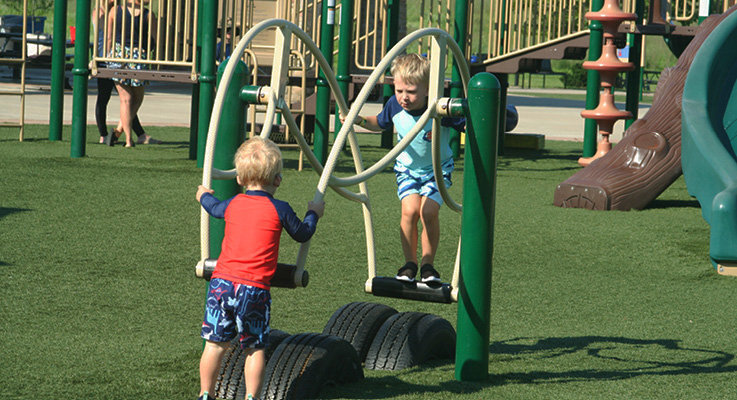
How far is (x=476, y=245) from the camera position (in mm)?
3805

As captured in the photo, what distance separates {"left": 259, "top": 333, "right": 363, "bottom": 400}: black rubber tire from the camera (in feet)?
11.5

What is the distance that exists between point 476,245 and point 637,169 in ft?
17.8

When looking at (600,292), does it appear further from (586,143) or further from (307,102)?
(307,102)

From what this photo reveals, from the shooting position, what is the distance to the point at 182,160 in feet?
36.8

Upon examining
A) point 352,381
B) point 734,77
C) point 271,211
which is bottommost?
point 352,381

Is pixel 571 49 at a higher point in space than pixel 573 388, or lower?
higher

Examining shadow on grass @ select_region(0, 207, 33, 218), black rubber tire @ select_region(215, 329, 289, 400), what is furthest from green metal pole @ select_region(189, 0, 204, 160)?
black rubber tire @ select_region(215, 329, 289, 400)

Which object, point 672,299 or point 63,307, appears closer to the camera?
point 63,307

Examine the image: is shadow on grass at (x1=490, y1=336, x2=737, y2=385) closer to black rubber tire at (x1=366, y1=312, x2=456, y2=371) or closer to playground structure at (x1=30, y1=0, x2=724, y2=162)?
black rubber tire at (x1=366, y1=312, x2=456, y2=371)

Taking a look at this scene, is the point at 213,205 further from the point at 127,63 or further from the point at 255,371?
the point at 127,63

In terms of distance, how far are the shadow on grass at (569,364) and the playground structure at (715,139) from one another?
0.51 m

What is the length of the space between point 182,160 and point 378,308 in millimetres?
7256

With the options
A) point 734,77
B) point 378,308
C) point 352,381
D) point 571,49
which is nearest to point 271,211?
point 352,381

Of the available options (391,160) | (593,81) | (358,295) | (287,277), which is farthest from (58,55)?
(287,277)
